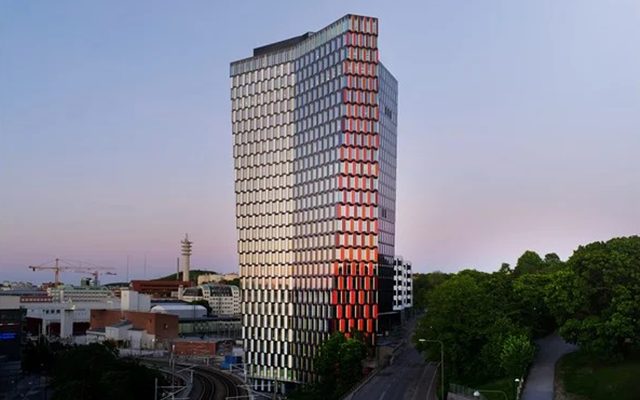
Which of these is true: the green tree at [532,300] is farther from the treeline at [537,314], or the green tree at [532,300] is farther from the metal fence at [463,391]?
the metal fence at [463,391]

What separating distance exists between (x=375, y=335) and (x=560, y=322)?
54571 millimetres

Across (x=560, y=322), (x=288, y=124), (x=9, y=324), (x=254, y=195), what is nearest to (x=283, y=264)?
(x=254, y=195)

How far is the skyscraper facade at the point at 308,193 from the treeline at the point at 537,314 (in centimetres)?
3835

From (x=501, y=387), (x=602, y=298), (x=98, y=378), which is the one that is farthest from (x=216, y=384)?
(x=602, y=298)

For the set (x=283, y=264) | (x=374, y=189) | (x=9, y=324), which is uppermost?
(x=374, y=189)

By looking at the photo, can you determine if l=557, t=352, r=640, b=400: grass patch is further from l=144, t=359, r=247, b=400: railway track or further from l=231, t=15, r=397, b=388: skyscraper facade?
l=144, t=359, r=247, b=400: railway track

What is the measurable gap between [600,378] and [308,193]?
3243 inches

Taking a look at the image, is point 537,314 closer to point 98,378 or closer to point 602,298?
point 602,298

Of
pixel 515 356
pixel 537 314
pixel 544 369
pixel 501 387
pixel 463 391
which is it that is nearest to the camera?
pixel 515 356

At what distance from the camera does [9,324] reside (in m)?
156

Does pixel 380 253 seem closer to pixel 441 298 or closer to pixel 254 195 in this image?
pixel 254 195

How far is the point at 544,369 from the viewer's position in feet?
303

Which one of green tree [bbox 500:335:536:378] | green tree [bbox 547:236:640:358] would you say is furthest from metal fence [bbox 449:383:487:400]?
green tree [bbox 547:236:640:358]

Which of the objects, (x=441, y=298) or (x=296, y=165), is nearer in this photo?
(x=441, y=298)
